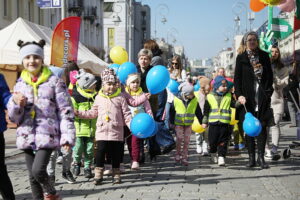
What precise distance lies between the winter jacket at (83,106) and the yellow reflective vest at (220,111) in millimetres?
2239

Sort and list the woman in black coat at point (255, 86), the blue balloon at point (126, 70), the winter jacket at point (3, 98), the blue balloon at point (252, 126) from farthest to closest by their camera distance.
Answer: the blue balloon at point (126, 70), the woman in black coat at point (255, 86), the blue balloon at point (252, 126), the winter jacket at point (3, 98)

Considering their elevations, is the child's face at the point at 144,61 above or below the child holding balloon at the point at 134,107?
above

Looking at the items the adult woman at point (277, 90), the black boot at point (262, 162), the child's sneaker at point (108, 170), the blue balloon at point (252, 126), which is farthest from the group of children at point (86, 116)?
the adult woman at point (277, 90)

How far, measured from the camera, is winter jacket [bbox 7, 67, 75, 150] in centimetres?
467

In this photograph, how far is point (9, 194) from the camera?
4.95 m

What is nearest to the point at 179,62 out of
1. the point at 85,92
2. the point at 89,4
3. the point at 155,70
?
the point at 155,70

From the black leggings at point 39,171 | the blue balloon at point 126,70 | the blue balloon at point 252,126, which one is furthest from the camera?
the blue balloon at point 126,70

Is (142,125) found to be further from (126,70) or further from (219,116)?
(219,116)

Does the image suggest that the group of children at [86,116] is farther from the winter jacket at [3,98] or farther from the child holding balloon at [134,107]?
the winter jacket at [3,98]

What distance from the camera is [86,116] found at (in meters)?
6.94

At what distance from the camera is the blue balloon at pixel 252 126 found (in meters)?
7.46

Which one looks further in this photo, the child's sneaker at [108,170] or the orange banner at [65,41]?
the orange banner at [65,41]

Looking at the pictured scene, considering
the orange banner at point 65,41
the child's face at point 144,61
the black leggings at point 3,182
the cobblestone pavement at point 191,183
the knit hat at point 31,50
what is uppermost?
the orange banner at point 65,41

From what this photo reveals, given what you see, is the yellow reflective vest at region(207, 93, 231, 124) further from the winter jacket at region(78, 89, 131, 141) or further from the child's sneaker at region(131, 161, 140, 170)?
the winter jacket at region(78, 89, 131, 141)
